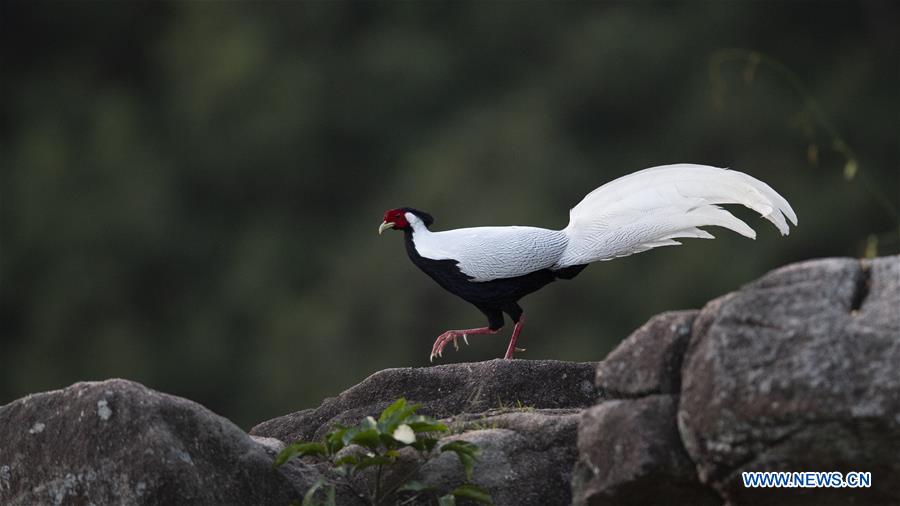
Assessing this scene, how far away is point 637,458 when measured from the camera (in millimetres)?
4637

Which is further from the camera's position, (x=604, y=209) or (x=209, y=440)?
(x=604, y=209)

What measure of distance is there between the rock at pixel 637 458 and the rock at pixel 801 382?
0.10 m

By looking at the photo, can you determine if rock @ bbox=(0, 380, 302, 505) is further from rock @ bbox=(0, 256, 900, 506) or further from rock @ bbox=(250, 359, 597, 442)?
rock @ bbox=(250, 359, 597, 442)

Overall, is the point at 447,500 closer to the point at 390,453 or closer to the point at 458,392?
the point at 390,453

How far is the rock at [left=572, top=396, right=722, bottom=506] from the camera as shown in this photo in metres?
4.62

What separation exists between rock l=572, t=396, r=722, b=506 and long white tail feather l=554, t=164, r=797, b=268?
63.1 inches

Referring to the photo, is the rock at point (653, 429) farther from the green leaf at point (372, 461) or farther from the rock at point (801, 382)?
the green leaf at point (372, 461)

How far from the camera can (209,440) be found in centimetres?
542

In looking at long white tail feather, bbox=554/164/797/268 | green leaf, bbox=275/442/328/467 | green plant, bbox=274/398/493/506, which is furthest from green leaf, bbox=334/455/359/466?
long white tail feather, bbox=554/164/797/268

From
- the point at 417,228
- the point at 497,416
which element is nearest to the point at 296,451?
the point at 497,416

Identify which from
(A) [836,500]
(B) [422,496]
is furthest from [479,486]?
(A) [836,500]

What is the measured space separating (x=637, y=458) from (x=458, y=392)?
7.60ft

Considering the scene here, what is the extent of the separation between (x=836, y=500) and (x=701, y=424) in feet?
1.85

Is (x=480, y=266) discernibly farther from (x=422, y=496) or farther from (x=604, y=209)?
(x=422, y=496)
